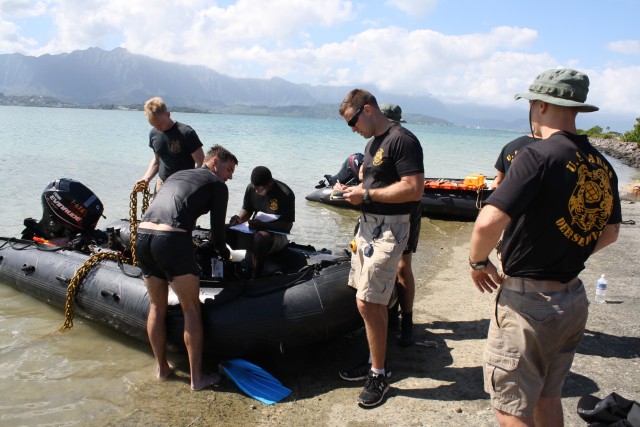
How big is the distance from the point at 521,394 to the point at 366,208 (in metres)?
1.68

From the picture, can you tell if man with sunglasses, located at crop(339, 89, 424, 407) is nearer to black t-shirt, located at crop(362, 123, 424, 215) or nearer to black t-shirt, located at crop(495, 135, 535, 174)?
black t-shirt, located at crop(362, 123, 424, 215)

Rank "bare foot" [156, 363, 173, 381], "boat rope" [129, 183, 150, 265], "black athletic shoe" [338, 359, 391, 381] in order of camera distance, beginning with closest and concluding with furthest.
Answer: "black athletic shoe" [338, 359, 391, 381]
"bare foot" [156, 363, 173, 381]
"boat rope" [129, 183, 150, 265]

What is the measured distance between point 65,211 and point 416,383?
14.5ft

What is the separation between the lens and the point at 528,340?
2.14m

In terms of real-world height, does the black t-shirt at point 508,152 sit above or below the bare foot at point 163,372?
above

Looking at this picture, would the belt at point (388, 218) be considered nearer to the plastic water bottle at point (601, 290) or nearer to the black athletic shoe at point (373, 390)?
the black athletic shoe at point (373, 390)

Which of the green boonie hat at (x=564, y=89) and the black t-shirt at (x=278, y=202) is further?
the black t-shirt at (x=278, y=202)

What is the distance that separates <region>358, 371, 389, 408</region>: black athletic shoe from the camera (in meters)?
3.53

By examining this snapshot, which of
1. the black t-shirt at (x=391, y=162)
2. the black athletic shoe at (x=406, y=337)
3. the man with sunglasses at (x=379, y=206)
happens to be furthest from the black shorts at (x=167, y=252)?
the black athletic shoe at (x=406, y=337)

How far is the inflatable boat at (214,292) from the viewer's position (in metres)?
3.97

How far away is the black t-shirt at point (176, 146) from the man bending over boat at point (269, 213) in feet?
3.45

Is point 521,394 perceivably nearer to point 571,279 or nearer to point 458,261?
point 571,279

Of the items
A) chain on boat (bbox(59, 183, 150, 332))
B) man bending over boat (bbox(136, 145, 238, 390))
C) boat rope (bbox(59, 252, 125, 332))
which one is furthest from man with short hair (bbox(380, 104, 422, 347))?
boat rope (bbox(59, 252, 125, 332))

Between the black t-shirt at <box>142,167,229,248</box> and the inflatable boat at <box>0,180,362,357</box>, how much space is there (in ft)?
2.18
